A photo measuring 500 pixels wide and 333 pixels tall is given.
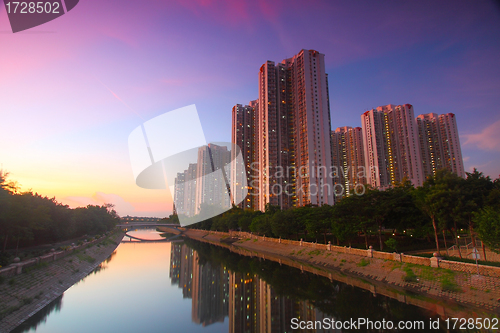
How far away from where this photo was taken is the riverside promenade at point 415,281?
1866 centimetres

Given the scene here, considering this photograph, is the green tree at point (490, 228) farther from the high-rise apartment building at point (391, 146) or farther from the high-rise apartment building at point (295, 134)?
the high-rise apartment building at point (391, 146)

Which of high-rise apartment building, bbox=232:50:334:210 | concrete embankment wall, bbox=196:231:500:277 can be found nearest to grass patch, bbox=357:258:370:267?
concrete embankment wall, bbox=196:231:500:277

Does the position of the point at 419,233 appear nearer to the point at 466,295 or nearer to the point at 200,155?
the point at 466,295

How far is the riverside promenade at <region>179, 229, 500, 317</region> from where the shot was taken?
18656 mm

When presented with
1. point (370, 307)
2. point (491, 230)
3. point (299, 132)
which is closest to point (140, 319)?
point (370, 307)

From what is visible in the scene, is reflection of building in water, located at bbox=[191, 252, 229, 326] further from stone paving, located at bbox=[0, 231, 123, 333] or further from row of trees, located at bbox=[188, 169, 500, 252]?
row of trees, located at bbox=[188, 169, 500, 252]

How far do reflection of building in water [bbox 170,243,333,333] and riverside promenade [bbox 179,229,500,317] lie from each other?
8272 millimetres

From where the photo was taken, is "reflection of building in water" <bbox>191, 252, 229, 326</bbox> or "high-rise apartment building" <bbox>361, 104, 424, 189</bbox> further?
"high-rise apartment building" <bbox>361, 104, 424, 189</bbox>

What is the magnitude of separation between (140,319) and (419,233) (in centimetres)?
3775

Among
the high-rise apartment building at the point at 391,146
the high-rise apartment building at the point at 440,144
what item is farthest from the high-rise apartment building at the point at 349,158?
the high-rise apartment building at the point at 440,144

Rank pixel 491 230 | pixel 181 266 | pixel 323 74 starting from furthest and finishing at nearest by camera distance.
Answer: pixel 323 74 → pixel 181 266 → pixel 491 230

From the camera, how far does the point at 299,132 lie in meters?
102

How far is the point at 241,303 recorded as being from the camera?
83.4 feet

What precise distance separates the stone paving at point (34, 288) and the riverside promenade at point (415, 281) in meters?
28.5
